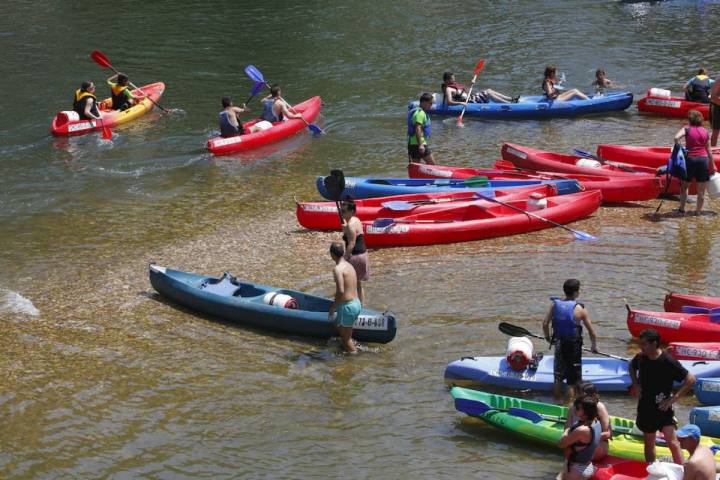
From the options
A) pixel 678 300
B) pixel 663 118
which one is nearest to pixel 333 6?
pixel 663 118

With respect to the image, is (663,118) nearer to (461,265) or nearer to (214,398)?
(461,265)

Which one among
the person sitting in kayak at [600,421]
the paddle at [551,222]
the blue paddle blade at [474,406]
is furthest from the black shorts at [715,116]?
the person sitting in kayak at [600,421]

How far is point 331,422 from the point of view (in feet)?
37.0

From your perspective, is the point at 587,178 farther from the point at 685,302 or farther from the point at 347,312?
the point at 347,312

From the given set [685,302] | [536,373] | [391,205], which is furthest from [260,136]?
[536,373]

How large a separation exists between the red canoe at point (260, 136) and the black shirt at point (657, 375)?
581 inches

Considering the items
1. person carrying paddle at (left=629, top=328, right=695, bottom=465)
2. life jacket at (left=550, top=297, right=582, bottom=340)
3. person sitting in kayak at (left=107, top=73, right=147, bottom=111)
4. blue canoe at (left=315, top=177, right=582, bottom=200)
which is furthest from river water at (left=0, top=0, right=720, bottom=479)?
person carrying paddle at (left=629, top=328, right=695, bottom=465)

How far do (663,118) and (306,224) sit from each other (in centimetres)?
1079

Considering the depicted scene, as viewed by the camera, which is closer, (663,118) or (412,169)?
(412,169)

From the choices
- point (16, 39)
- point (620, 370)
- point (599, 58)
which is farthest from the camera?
point (16, 39)

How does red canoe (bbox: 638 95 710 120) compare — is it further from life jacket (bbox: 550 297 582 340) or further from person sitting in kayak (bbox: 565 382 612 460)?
person sitting in kayak (bbox: 565 382 612 460)

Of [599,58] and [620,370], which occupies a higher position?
[599,58]

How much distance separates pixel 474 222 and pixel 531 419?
21.2 ft

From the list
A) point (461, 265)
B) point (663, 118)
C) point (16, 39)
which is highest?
point (16, 39)
